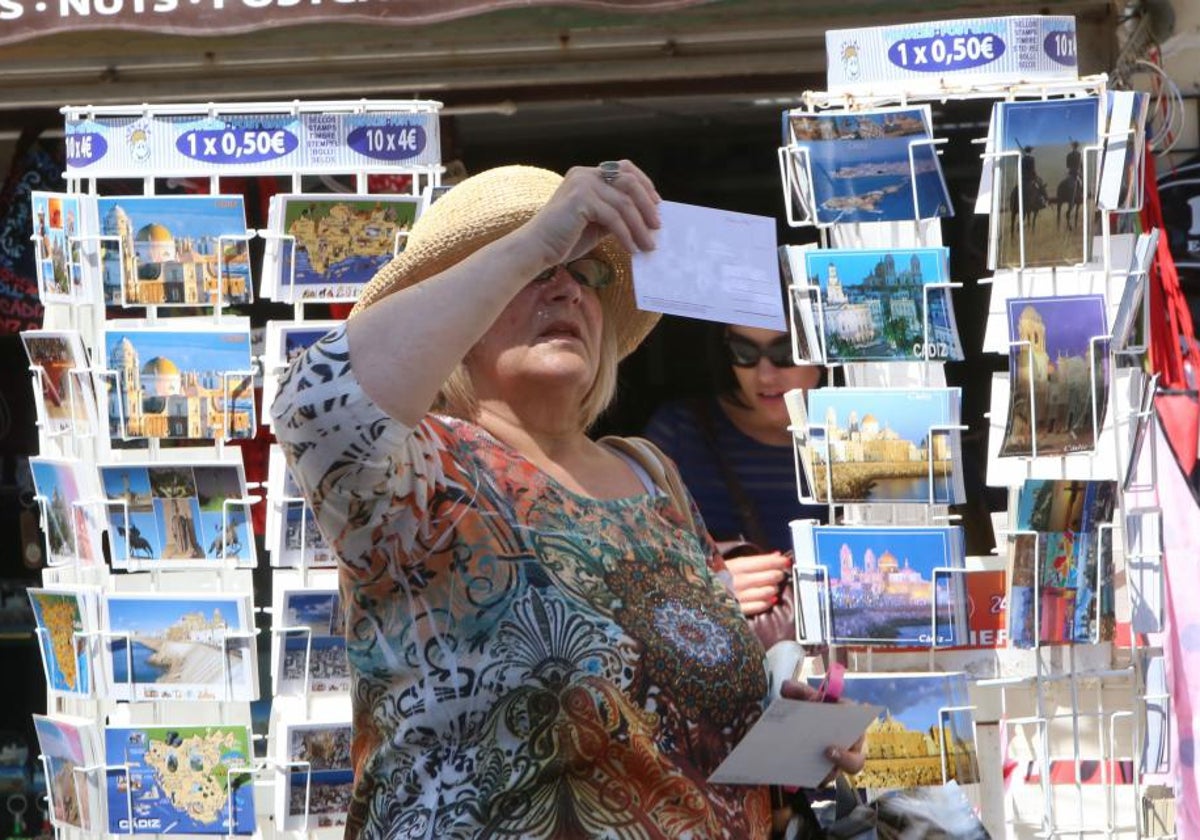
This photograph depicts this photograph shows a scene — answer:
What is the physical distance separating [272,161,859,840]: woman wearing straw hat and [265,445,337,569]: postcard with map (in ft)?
5.01

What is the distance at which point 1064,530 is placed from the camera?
129 inches

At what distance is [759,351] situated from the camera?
3.84 metres

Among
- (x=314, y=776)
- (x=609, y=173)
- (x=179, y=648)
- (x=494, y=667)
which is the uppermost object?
(x=609, y=173)

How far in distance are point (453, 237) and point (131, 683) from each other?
1766 mm

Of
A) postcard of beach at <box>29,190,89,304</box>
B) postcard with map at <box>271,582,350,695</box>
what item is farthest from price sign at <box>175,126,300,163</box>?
postcard with map at <box>271,582,350,695</box>

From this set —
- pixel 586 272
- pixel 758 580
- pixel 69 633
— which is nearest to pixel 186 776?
pixel 69 633

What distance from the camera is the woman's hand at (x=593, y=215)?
182cm

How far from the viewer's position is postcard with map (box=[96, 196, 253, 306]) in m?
3.59

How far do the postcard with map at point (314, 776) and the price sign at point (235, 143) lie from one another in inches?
44.9

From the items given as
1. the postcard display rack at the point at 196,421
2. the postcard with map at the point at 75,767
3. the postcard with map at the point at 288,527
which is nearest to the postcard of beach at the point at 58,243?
the postcard display rack at the point at 196,421

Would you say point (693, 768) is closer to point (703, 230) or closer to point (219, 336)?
point (703, 230)

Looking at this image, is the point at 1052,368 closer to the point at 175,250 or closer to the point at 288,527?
the point at 288,527

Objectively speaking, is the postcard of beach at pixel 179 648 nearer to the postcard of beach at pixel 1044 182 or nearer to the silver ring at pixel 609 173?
the postcard of beach at pixel 1044 182

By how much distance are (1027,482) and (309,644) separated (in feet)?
4.67
